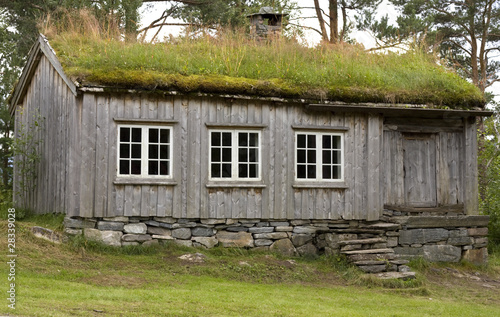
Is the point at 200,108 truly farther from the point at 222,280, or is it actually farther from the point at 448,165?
the point at 448,165

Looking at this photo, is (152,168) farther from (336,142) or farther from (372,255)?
(372,255)

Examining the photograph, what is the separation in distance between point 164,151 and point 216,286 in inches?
133

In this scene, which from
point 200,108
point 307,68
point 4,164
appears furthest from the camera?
point 4,164

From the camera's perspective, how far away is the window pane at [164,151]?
38.9 ft

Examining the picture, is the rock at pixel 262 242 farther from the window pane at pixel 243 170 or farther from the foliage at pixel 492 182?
the foliage at pixel 492 182

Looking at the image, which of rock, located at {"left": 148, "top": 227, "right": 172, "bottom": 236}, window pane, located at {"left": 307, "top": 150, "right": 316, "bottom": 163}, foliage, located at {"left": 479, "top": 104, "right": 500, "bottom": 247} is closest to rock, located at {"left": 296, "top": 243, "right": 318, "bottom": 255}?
window pane, located at {"left": 307, "top": 150, "right": 316, "bottom": 163}

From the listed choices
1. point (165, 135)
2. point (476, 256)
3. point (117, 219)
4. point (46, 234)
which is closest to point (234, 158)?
point (165, 135)

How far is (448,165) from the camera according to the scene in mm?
13602

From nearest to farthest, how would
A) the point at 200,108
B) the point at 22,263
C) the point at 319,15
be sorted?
the point at 22,263, the point at 200,108, the point at 319,15

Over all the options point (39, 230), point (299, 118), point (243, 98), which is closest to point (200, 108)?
point (243, 98)

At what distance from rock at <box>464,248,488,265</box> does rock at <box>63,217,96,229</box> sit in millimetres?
7998

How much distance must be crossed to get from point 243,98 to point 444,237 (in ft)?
17.6

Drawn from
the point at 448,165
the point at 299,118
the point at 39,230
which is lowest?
the point at 39,230

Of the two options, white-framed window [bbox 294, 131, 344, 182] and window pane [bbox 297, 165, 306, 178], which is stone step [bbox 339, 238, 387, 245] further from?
window pane [bbox 297, 165, 306, 178]
